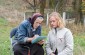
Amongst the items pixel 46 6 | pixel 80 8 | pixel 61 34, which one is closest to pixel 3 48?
pixel 61 34

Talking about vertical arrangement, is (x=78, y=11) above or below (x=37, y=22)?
below

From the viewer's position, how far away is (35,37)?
17.2 ft

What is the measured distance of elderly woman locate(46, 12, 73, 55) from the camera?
4.95 metres

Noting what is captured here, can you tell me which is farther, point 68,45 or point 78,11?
point 78,11

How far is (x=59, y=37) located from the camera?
16.6ft

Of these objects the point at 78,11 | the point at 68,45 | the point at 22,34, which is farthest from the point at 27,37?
the point at 78,11

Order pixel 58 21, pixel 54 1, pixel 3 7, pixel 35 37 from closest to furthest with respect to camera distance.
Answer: pixel 58 21 → pixel 35 37 → pixel 54 1 → pixel 3 7

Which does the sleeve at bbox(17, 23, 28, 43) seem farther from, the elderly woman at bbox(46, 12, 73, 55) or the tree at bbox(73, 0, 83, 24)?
the tree at bbox(73, 0, 83, 24)

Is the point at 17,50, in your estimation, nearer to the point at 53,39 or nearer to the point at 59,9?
the point at 53,39

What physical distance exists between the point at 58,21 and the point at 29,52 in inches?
36.0

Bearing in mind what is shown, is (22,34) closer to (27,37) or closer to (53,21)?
(27,37)

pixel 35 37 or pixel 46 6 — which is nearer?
pixel 35 37

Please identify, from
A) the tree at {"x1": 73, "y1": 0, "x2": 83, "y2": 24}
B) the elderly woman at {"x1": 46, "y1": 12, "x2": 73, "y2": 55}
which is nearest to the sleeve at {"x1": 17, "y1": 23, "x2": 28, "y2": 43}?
the elderly woman at {"x1": 46, "y1": 12, "x2": 73, "y2": 55}

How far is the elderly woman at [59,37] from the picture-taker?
495 cm
